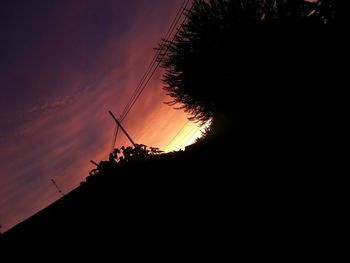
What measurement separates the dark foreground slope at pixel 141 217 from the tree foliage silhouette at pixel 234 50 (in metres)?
4.32

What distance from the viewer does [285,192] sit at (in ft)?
17.7

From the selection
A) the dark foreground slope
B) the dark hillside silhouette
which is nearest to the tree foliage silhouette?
the dark hillside silhouette

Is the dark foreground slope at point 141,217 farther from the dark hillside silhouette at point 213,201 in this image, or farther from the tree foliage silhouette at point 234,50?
the tree foliage silhouette at point 234,50

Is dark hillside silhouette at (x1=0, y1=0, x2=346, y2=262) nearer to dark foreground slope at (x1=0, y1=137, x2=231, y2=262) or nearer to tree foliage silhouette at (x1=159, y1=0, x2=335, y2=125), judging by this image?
dark foreground slope at (x1=0, y1=137, x2=231, y2=262)

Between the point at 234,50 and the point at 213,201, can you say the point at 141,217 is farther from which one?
the point at 234,50

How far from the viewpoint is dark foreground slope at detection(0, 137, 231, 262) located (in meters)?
5.03

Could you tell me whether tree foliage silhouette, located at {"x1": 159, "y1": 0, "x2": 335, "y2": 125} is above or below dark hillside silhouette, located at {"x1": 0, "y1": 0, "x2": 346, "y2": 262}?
above

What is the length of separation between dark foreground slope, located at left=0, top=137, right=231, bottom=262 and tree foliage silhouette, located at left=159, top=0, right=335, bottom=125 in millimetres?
4322

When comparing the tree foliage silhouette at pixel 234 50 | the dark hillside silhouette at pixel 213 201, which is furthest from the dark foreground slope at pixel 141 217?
the tree foliage silhouette at pixel 234 50

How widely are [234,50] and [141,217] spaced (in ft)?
31.9

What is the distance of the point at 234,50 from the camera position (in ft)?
41.6

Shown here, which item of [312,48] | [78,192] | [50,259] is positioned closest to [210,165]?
[78,192]

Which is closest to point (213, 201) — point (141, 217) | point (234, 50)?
point (141, 217)

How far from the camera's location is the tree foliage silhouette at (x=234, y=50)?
363 inches
